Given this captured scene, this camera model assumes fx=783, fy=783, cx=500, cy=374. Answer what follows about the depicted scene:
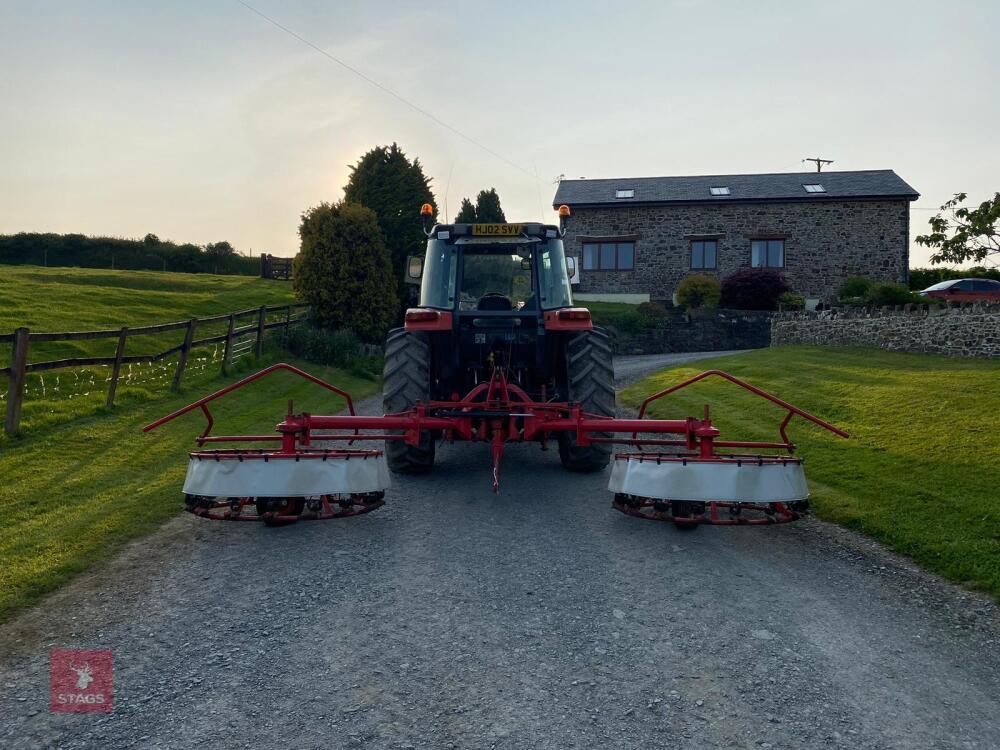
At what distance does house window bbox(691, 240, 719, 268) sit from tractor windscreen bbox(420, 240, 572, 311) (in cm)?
2672

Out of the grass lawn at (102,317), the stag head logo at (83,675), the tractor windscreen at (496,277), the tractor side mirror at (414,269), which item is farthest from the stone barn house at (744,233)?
the stag head logo at (83,675)

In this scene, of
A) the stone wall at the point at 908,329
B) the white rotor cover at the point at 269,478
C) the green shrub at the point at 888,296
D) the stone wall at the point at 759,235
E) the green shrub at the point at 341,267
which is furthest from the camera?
the stone wall at the point at 759,235

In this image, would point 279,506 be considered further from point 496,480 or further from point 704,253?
point 704,253

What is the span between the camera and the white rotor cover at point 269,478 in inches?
227

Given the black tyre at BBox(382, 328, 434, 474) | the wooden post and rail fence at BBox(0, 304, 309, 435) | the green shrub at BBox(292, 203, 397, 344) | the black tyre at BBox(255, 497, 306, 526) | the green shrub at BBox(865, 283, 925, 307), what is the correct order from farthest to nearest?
the green shrub at BBox(865, 283, 925, 307) < the green shrub at BBox(292, 203, 397, 344) < the wooden post and rail fence at BBox(0, 304, 309, 435) < the black tyre at BBox(382, 328, 434, 474) < the black tyre at BBox(255, 497, 306, 526)

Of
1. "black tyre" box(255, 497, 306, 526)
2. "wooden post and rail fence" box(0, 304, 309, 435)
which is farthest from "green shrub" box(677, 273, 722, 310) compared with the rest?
"black tyre" box(255, 497, 306, 526)

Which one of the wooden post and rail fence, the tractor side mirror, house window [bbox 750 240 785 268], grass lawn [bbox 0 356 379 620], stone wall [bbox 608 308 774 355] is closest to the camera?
grass lawn [bbox 0 356 379 620]

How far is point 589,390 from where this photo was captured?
8.20 meters

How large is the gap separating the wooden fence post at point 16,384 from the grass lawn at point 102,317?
24 centimetres

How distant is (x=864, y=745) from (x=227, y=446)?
26.1ft

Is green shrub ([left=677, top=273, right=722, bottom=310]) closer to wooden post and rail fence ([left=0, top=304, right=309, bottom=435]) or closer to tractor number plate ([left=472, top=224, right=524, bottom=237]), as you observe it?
wooden post and rail fence ([left=0, top=304, right=309, bottom=435])

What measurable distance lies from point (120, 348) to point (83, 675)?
852cm

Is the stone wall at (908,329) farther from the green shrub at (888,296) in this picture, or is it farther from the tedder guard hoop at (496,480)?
the tedder guard hoop at (496,480)

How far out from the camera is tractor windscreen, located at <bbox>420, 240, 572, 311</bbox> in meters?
8.64
